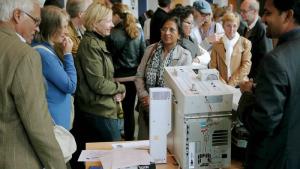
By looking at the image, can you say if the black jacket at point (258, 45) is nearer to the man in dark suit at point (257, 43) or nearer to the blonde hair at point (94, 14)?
the man in dark suit at point (257, 43)

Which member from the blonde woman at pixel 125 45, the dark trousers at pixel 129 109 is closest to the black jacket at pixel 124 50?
the blonde woman at pixel 125 45

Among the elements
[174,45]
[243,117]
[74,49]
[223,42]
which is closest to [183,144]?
[243,117]

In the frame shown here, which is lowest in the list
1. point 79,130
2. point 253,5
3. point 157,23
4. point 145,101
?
point 79,130

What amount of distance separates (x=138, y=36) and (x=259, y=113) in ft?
7.99

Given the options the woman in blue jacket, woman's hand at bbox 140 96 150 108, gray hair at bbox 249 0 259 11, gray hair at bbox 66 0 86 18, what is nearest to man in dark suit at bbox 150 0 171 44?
gray hair at bbox 249 0 259 11

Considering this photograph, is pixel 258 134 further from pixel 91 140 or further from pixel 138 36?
pixel 138 36

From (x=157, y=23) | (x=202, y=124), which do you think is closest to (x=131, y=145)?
(x=202, y=124)

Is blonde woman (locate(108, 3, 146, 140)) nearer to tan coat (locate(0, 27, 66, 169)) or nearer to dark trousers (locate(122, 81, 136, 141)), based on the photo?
dark trousers (locate(122, 81, 136, 141))

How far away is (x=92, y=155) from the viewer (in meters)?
2.04

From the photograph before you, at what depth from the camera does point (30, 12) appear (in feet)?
5.41

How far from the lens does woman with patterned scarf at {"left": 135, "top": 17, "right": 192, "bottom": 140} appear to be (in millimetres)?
2842

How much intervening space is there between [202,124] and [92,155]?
24.1 inches

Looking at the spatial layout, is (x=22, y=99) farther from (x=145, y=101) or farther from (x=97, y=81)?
(x=145, y=101)

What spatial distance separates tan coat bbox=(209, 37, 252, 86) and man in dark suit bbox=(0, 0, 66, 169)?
2.19 m
